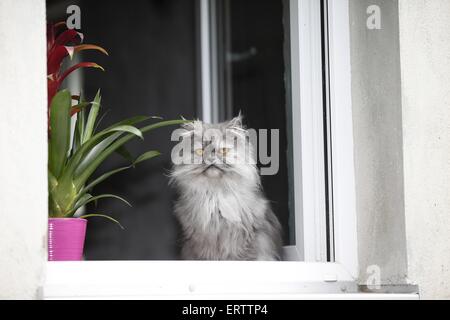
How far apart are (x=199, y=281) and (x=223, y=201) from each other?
0.62m

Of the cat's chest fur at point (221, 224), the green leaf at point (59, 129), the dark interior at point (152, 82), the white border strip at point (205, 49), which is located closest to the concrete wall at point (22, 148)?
the green leaf at point (59, 129)

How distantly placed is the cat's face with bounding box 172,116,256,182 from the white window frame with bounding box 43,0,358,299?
304 millimetres

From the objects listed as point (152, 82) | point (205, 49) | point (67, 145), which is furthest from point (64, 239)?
point (205, 49)

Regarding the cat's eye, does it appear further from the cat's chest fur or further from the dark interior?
the dark interior

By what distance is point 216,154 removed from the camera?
8.59 feet

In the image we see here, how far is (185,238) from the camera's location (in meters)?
2.60

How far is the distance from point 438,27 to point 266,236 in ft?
3.05

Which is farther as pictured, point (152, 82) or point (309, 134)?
point (152, 82)

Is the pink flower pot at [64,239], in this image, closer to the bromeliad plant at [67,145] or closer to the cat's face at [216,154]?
the bromeliad plant at [67,145]

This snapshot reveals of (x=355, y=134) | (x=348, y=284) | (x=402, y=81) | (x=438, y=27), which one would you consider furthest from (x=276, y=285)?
(x=438, y=27)

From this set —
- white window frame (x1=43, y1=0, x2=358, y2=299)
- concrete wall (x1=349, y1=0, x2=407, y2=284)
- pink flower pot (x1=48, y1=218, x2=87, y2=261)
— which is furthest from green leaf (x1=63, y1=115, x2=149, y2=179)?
concrete wall (x1=349, y1=0, x2=407, y2=284)

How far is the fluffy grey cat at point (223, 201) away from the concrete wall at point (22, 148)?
884 millimetres

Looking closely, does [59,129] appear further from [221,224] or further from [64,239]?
[221,224]

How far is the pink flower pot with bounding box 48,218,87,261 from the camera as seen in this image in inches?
82.1
